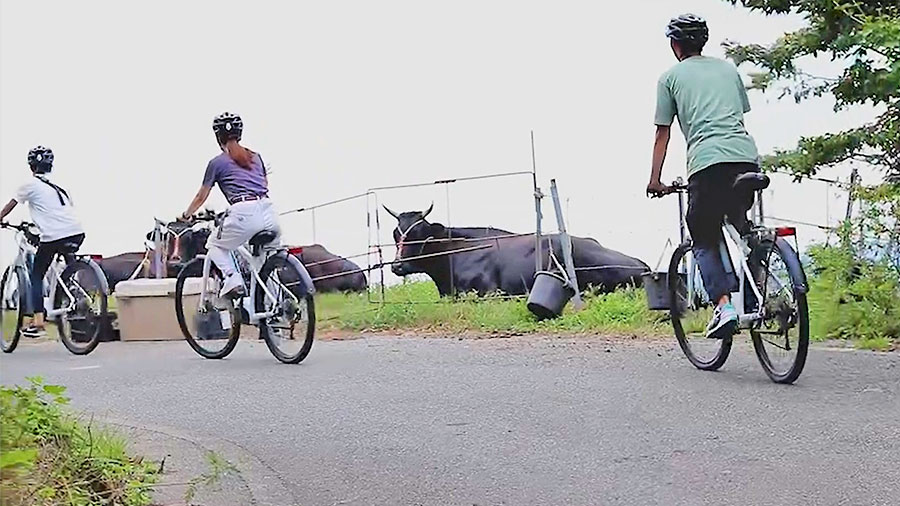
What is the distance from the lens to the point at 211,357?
8391 mm

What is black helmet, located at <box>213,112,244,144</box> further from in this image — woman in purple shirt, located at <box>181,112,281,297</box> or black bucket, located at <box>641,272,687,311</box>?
black bucket, located at <box>641,272,687,311</box>

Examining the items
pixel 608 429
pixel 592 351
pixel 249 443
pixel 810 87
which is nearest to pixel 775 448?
pixel 608 429

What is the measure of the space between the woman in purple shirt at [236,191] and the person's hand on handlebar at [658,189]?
8.65ft

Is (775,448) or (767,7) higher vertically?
(767,7)

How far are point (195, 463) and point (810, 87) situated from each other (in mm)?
6123

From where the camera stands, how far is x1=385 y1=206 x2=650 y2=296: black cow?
13711 millimetres

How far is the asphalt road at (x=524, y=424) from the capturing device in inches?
164

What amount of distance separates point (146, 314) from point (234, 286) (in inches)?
100

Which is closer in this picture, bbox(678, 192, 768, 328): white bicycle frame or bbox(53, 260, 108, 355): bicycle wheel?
bbox(678, 192, 768, 328): white bicycle frame

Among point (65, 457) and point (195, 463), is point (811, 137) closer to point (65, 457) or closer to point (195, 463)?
point (195, 463)

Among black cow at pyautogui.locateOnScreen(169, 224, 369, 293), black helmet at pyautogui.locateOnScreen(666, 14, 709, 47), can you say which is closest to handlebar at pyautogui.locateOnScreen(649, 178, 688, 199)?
black helmet at pyautogui.locateOnScreen(666, 14, 709, 47)

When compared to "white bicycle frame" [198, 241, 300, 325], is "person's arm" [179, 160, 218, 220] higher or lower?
higher

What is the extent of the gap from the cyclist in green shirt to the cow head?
7668 millimetres

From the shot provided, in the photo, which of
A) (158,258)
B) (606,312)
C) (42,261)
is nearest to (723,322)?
(606,312)
